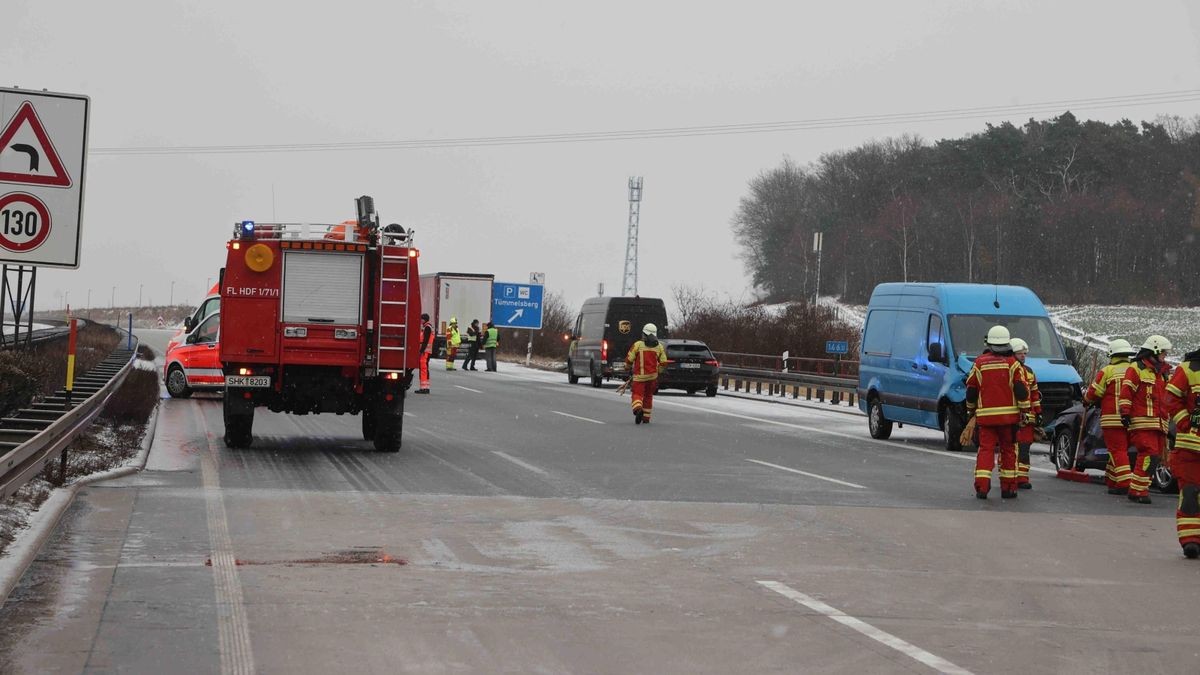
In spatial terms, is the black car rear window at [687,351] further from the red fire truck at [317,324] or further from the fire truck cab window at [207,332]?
the red fire truck at [317,324]

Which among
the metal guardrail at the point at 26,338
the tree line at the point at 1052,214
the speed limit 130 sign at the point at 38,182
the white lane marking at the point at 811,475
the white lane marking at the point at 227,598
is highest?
the tree line at the point at 1052,214

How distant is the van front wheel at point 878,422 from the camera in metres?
23.4

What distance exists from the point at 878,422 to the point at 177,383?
41.9ft

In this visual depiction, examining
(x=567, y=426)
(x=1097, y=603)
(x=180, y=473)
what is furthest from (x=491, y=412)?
(x=1097, y=603)

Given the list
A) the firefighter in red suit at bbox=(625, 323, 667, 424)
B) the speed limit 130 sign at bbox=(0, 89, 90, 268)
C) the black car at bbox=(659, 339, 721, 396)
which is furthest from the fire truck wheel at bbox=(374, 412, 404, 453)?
the black car at bbox=(659, 339, 721, 396)

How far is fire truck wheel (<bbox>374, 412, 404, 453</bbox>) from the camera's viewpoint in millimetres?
17859

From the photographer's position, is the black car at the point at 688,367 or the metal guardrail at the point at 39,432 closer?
the metal guardrail at the point at 39,432

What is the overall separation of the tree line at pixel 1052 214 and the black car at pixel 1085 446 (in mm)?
73005

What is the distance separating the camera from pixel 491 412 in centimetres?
2689

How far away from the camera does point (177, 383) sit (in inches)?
1101

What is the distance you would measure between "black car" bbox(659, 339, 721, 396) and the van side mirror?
16.8 meters

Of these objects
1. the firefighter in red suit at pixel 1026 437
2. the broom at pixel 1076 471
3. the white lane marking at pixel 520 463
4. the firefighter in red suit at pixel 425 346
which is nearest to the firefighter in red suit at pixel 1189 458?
the firefighter in red suit at pixel 1026 437

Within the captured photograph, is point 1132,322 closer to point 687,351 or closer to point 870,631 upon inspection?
point 687,351

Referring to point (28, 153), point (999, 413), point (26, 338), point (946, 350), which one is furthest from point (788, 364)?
point (28, 153)
